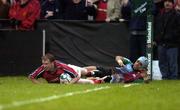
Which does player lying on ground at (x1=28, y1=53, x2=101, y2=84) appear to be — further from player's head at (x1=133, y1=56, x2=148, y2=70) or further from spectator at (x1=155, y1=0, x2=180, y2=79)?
spectator at (x1=155, y1=0, x2=180, y2=79)

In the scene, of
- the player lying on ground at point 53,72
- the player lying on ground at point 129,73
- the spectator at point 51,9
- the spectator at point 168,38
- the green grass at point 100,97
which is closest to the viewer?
the green grass at point 100,97

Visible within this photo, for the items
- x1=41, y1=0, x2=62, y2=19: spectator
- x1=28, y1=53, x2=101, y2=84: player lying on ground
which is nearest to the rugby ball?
x1=28, y1=53, x2=101, y2=84: player lying on ground

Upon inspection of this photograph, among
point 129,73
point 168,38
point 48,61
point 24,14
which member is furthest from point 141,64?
point 24,14

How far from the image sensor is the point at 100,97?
12328mm

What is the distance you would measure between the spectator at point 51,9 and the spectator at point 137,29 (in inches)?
91.9

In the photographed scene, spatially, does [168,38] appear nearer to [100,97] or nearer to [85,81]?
[85,81]

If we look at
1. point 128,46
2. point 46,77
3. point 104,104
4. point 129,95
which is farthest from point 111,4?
point 104,104

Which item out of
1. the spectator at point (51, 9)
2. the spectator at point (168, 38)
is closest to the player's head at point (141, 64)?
the spectator at point (168, 38)

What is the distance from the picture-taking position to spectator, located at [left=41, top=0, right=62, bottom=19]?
20.0 metres

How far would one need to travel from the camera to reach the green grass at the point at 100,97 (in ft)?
35.3

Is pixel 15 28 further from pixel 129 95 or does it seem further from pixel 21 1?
pixel 129 95

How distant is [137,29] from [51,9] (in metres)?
3.09

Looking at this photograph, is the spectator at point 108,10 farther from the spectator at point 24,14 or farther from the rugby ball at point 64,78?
the rugby ball at point 64,78

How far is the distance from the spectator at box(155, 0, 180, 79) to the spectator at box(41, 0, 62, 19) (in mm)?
3423
